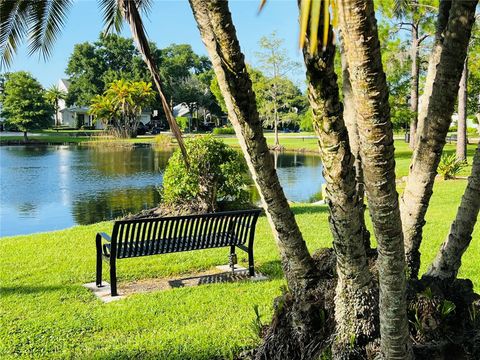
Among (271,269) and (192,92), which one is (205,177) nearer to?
(271,269)

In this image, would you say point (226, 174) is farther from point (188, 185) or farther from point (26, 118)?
point (26, 118)

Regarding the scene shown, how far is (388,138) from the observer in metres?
2.29

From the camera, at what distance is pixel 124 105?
58031mm

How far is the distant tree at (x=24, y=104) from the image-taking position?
5578 cm

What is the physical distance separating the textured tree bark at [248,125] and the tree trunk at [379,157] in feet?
2.67

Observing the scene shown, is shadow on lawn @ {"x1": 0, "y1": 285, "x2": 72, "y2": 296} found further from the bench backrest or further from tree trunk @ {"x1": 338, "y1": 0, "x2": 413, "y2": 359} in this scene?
tree trunk @ {"x1": 338, "y1": 0, "x2": 413, "y2": 359}

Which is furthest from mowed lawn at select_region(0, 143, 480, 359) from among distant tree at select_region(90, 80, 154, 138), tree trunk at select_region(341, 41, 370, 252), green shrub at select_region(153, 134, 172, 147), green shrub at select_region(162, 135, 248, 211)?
distant tree at select_region(90, 80, 154, 138)

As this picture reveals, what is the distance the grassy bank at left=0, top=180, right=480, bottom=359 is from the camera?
14.1ft

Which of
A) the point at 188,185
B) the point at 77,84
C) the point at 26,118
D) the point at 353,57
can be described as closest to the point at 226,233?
the point at 188,185

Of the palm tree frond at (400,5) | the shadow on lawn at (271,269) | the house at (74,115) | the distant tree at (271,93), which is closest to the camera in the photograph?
the shadow on lawn at (271,269)

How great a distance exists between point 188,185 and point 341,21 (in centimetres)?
895

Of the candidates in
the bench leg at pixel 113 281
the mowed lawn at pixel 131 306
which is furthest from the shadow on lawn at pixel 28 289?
the bench leg at pixel 113 281

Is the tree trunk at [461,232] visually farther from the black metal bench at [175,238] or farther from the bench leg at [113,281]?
the bench leg at [113,281]

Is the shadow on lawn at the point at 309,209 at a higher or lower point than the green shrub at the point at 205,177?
lower
